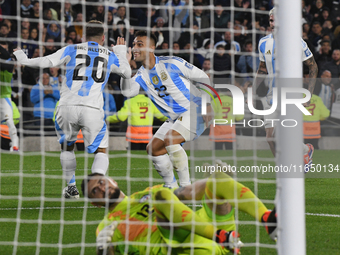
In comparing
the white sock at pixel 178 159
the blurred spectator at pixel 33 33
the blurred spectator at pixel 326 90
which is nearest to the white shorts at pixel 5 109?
the blurred spectator at pixel 33 33

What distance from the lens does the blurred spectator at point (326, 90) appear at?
12547 mm

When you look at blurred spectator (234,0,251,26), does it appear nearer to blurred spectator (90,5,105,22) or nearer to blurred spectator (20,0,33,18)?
blurred spectator (90,5,105,22)

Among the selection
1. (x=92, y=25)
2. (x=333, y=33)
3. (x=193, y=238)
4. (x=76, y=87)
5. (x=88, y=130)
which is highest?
(x=333, y=33)

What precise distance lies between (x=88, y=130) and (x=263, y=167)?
15.1 feet

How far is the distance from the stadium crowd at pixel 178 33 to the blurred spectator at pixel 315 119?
0.16m

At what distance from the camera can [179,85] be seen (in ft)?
21.5

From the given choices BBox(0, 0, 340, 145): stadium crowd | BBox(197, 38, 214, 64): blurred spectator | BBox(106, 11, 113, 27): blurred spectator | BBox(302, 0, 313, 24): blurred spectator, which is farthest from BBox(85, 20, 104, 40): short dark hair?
BBox(302, 0, 313, 24): blurred spectator

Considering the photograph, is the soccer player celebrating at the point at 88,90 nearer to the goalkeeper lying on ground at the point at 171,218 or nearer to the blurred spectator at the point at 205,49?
the goalkeeper lying on ground at the point at 171,218

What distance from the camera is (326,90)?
1259 centimetres

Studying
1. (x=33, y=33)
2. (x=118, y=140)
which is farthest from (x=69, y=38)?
(x=118, y=140)

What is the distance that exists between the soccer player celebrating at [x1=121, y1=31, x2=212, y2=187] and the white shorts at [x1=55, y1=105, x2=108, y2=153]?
0.46 meters

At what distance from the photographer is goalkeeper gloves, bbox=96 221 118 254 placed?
3.53 meters

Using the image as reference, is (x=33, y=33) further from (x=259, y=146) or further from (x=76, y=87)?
(x=259, y=146)

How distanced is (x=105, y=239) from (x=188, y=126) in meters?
2.94
